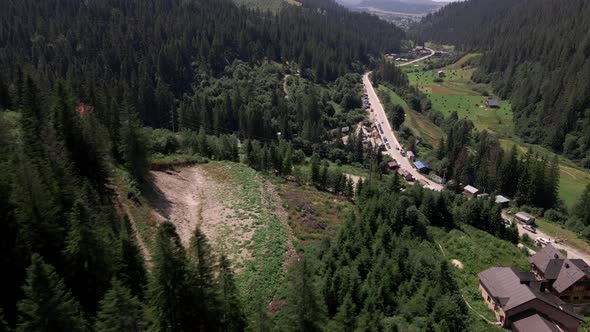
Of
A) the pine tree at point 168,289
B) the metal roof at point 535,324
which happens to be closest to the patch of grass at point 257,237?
the pine tree at point 168,289

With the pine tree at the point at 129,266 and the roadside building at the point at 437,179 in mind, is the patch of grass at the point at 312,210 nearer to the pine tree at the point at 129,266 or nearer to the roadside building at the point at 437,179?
the pine tree at the point at 129,266

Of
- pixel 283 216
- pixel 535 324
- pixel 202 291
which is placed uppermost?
pixel 202 291

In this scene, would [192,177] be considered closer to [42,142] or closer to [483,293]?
[42,142]

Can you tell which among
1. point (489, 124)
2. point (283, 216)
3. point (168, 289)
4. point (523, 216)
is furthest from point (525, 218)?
point (489, 124)

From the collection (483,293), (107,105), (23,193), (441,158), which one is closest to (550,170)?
(441,158)

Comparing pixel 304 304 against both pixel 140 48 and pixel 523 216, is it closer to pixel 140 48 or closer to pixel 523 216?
pixel 523 216

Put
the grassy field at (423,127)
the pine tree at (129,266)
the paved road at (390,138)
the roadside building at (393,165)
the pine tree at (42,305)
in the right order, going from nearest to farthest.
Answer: the pine tree at (42,305) < the pine tree at (129,266) < the paved road at (390,138) < the roadside building at (393,165) < the grassy field at (423,127)

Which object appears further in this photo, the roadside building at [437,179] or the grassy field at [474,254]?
the roadside building at [437,179]

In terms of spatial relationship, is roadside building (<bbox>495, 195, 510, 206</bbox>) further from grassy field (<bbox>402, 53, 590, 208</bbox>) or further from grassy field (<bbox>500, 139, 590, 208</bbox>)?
grassy field (<bbox>402, 53, 590, 208</bbox>)
